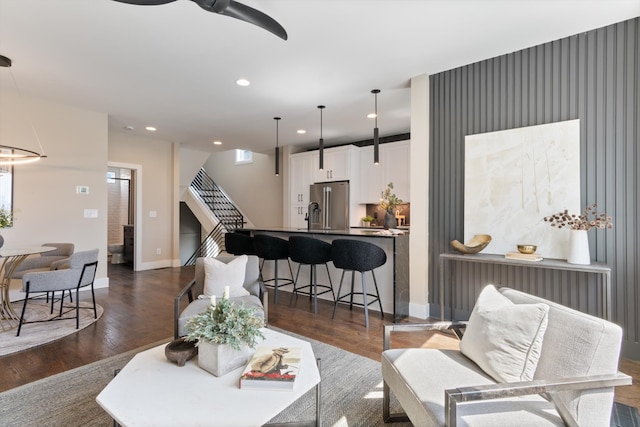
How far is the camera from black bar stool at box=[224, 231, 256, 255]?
4543mm

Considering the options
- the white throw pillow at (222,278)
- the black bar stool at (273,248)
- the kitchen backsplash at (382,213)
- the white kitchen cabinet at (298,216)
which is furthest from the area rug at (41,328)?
the kitchen backsplash at (382,213)

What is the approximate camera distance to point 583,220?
266 centimetres

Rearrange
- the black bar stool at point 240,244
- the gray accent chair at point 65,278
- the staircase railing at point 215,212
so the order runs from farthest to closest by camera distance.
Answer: the staircase railing at point 215,212 → the black bar stool at point 240,244 → the gray accent chair at point 65,278

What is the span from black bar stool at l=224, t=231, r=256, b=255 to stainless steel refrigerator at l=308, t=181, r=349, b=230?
201 cm

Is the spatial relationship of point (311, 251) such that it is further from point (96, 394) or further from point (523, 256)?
point (96, 394)

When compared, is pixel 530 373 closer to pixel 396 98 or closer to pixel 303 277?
pixel 303 277

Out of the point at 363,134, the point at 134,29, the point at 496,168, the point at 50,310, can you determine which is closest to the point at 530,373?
the point at 496,168

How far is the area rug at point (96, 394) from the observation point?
1.80 m

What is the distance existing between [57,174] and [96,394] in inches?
155

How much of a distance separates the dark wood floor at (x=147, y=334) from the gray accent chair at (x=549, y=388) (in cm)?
126

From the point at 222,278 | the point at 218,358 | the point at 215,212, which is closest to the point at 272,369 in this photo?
the point at 218,358

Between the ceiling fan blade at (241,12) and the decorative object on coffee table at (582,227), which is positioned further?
the decorative object on coffee table at (582,227)

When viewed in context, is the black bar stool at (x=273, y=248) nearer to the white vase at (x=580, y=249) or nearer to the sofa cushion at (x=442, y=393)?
the sofa cushion at (x=442, y=393)

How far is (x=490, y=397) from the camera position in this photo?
1.15m
